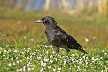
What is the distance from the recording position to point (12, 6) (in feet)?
141

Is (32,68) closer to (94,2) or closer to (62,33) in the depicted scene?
(62,33)

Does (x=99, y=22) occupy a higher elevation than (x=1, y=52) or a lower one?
lower

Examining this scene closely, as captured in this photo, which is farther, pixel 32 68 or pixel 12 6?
pixel 12 6

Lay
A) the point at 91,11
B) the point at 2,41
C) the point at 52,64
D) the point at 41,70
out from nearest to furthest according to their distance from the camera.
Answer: the point at 41,70 < the point at 52,64 < the point at 2,41 < the point at 91,11

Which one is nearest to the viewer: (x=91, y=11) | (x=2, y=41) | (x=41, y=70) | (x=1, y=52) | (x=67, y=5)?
(x=41, y=70)

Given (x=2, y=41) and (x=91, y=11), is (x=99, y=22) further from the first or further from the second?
(x=2, y=41)

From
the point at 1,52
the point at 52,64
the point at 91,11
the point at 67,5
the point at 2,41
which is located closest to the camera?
the point at 52,64

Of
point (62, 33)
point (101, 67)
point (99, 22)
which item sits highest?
point (62, 33)

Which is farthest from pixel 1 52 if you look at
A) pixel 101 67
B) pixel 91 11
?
pixel 91 11

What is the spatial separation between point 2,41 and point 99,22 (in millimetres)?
21340

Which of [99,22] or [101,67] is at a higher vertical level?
[101,67]

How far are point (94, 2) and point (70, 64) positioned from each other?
30486 mm

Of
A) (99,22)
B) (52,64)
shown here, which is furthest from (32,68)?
(99,22)

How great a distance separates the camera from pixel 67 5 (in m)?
41.4
